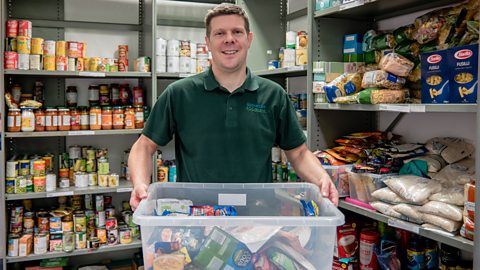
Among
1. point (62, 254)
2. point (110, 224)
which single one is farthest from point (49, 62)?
point (62, 254)

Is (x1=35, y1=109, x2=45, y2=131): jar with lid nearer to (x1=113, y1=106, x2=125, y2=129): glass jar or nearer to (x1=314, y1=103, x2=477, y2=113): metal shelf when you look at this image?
(x1=113, y1=106, x2=125, y2=129): glass jar

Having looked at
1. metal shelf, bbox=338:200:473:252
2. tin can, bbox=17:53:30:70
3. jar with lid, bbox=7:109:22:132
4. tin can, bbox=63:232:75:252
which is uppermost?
tin can, bbox=17:53:30:70

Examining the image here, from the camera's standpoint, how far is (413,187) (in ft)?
6.95

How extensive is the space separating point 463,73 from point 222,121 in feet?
3.41

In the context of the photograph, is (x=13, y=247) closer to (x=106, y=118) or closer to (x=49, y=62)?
(x=106, y=118)

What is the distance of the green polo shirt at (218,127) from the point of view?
Answer: 6.67 feet

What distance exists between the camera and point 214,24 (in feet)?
6.55

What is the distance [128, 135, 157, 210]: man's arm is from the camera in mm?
1521

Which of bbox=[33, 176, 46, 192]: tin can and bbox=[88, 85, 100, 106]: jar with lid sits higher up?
bbox=[88, 85, 100, 106]: jar with lid

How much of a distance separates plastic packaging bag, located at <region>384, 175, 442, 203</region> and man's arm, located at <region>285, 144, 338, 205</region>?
0.47 meters

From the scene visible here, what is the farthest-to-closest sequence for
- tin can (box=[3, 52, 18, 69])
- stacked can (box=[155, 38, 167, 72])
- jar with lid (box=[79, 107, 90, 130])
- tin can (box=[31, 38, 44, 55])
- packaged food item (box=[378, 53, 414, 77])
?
stacked can (box=[155, 38, 167, 72]), jar with lid (box=[79, 107, 90, 130]), tin can (box=[31, 38, 44, 55]), tin can (box=[3, 52, 18, 69]), packaged food item (box=[378, 53, 414, 77])

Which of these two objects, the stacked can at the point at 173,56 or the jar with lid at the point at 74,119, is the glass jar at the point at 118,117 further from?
the stacked can at the point at 173,56

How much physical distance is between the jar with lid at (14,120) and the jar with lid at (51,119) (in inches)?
7.6

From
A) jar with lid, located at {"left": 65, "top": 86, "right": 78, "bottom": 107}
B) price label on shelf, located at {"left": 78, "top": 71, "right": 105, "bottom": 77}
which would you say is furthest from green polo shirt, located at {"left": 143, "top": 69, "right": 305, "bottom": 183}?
jar with lid, located at {"left": 65, "top": 86, "right": 78, "bottom": 107}
